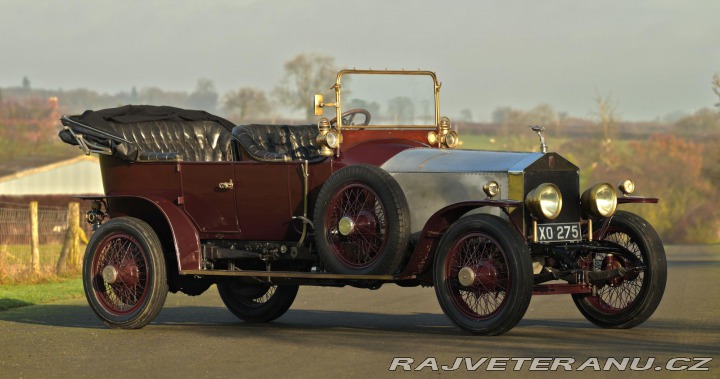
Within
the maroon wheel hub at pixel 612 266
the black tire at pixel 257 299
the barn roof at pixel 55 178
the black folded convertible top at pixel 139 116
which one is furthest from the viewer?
the barn roof at pixel 55 178

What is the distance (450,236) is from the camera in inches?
421

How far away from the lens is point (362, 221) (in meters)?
11.3

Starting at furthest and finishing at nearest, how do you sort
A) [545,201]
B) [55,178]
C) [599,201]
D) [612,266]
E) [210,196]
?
[55,178] < [210,196] < [612,266] < [599,201] < [545,201]

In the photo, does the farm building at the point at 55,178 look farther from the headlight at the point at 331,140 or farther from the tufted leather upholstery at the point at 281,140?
the headlight at the point at 331,140

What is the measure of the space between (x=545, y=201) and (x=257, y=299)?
148 inches

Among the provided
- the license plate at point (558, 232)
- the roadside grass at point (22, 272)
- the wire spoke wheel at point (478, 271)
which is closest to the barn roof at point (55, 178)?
the roadside grass at point (22, 272)

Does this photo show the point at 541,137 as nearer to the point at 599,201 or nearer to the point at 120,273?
the point at 599,201

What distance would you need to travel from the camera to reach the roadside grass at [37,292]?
622 inches

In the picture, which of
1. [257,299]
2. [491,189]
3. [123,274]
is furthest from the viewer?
[257,299]

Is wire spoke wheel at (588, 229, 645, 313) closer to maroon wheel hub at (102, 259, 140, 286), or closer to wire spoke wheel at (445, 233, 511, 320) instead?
wire spoke wheel at (445, 233, 511, 320)

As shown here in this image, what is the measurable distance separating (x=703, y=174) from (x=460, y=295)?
140 feet

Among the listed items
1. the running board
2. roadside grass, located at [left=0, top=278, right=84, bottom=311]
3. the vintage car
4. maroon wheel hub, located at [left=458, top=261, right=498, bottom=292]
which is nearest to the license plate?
the vintage car

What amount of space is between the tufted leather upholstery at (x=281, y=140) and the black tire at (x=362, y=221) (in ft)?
3.71

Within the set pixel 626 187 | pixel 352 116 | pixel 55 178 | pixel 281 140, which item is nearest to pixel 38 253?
pixel 281 140
